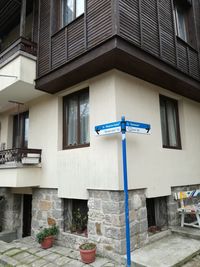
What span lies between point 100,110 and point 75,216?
9.45 ft

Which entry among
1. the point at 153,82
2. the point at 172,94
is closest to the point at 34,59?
the point at 153,82

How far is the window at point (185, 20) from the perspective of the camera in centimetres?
741

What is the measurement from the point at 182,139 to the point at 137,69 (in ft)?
9.87

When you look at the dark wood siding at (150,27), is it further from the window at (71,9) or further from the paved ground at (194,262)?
the paved ground at (194,262)

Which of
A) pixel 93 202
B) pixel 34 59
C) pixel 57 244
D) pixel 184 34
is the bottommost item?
pixel 57 244

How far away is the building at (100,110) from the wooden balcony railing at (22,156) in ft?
0.09

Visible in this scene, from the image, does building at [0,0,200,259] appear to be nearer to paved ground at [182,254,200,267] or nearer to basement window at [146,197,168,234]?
basement window at [146,197,168,234]

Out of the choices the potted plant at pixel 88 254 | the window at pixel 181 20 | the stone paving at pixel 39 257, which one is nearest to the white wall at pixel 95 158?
the potted plant at pixel 88 254


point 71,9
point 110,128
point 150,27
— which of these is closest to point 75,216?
point 110,128

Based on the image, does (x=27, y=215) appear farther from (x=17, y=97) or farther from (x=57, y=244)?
(x=17, y=97)

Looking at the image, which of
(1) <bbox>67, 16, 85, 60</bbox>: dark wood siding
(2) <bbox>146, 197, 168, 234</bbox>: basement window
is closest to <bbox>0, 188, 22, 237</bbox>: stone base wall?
(2) <bbox>146, 197, 168, 234</bbox>: basement window

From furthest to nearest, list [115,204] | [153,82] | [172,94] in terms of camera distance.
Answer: [172,94]
[153,82]
[115,204]

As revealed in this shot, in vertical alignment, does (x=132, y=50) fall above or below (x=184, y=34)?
below

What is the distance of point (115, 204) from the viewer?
4.68 meters
